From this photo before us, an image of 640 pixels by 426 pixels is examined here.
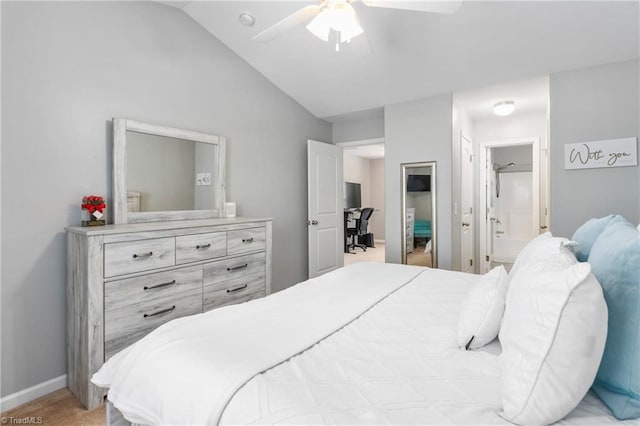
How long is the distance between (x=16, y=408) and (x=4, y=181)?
→ 1373mm

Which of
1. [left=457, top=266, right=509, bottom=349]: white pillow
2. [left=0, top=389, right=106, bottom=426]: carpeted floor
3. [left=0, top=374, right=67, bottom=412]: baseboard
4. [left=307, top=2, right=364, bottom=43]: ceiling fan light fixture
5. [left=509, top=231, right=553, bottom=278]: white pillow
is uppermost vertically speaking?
[left=307, top=2, right=364, bottom=43]: ceiling fan light fixture

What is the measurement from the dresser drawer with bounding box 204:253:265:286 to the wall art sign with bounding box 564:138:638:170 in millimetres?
2963

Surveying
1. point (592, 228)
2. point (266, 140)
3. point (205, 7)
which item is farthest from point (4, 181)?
point (592, 228)

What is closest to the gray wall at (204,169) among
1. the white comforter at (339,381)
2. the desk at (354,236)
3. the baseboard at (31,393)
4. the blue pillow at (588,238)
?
the baseboard at (31,393)

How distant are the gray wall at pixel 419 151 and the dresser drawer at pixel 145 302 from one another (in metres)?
2.38

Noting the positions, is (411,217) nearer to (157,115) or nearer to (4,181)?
(157,115)

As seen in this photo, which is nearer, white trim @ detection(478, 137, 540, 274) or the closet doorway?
white trim @ detection(478, 137, 540, 274)

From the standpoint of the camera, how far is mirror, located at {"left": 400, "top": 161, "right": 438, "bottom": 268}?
141 inches

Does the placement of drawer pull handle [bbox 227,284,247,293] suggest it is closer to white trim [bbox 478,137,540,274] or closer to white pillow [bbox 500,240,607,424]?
white pillow [bbox 500,240,607,424]

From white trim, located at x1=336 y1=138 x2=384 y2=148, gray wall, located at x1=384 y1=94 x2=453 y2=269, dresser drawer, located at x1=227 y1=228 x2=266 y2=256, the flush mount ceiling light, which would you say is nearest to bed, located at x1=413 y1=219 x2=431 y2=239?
gray wall, located at x1=384 y1=94 x2=453 y2=269

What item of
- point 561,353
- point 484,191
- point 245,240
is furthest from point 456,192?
point 561,353

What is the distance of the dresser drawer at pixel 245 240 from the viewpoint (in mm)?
2619

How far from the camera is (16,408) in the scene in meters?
1.88

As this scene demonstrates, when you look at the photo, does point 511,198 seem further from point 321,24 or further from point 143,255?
point 143,255
